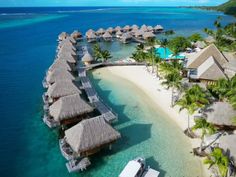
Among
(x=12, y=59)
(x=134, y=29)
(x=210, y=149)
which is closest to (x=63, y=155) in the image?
(x=210, y=149)

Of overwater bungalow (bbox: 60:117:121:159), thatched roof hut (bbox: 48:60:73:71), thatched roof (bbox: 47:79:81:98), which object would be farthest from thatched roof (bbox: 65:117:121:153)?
thatched roof hut (bbox: 48:60:73:71)

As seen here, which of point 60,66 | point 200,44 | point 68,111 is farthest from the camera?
point 200,44

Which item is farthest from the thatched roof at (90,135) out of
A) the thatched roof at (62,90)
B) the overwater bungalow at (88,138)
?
the thatched roof at (62,90)

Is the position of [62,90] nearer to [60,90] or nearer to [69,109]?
[60,90]

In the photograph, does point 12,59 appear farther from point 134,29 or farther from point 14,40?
point 134,29

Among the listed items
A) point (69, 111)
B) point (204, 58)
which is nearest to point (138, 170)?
point (69, 111)

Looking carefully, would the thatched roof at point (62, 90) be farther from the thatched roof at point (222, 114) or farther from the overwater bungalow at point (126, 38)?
the overwater bungalow at point (126, 38)

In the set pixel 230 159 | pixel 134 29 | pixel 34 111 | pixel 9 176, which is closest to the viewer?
pixel 230 159
